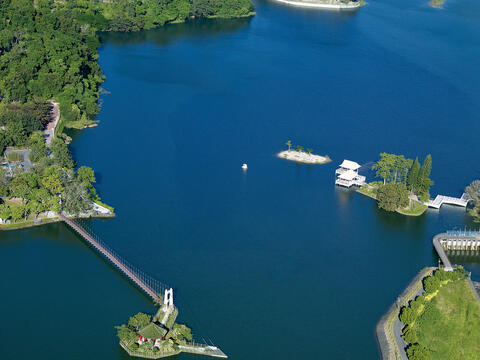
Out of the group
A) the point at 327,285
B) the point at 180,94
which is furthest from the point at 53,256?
the point at 180,94

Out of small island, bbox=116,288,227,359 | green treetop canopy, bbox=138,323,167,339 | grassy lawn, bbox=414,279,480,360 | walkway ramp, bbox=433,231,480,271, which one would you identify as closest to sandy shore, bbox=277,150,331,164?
walkway ramp, bbox=433,231,480,271

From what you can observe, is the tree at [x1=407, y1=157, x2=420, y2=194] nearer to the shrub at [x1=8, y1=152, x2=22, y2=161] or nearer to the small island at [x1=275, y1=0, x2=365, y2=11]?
the shrub at [x1=8, y1=152, x2=22, y2=161]

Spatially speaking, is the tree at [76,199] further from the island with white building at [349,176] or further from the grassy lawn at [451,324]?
the grassy lawn at [451,324]

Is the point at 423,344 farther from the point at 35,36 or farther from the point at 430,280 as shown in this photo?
the point at 35,36

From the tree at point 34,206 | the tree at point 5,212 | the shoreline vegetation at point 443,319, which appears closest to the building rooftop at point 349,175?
the shoreline vegetation at point 443,319

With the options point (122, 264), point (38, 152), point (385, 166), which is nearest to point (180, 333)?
point (122, 264)
